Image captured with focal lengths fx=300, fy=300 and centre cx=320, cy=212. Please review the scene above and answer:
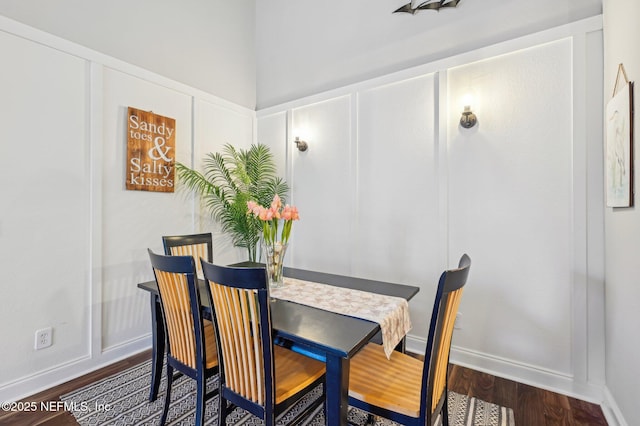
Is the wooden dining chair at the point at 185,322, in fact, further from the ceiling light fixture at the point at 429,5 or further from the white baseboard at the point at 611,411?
the ceiling light fixture at the point at 429,5

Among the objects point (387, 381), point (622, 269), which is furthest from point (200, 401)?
point (622, 269)

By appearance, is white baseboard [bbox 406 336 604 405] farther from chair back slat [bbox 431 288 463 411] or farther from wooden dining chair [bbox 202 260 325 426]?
wooden dining chair [bbox 202 260 325 426]

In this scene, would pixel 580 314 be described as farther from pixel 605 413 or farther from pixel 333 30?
pixel 333 30

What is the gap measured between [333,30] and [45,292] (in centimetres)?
351

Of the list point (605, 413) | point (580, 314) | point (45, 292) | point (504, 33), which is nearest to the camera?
point (605, 413)

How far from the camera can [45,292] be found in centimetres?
218

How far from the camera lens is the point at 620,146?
1578mm

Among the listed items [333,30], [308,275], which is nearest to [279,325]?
[308,275]

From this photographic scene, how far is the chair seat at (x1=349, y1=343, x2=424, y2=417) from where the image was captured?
4.17 feet

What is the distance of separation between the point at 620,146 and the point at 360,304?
1.60m

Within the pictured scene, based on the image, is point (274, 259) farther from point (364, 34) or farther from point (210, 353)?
point (364, 34)

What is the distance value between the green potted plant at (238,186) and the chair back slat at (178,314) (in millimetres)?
1580

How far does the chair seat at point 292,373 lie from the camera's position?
135 cm

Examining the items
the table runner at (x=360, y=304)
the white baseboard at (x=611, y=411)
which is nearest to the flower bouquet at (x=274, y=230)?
the table runner at (x=360, y=304)
